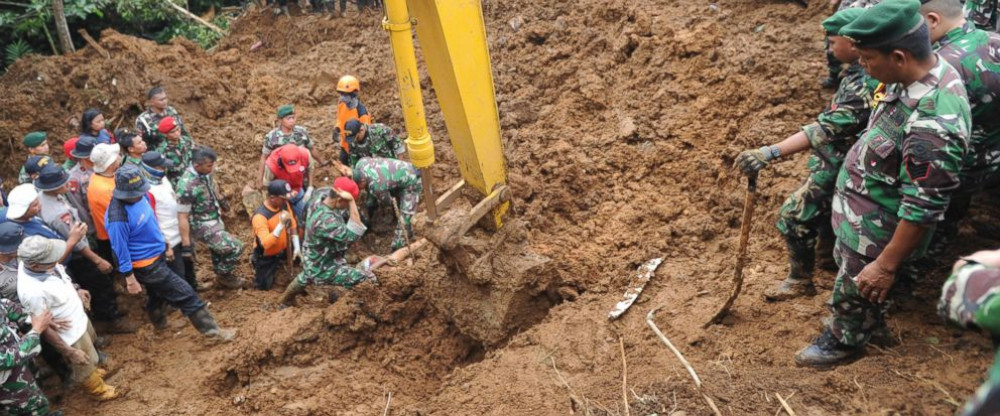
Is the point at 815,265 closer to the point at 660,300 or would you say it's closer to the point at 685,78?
the point at 660,300

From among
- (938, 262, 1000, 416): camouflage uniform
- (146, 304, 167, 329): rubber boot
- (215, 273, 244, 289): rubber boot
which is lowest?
(215, 273, 244, 289): rubber boot

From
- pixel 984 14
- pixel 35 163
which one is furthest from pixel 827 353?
pixel 35 163

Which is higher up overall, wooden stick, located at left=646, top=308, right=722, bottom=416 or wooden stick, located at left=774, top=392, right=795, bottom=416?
wooden stick, located at left=774, top=392, right=795, bottom=416

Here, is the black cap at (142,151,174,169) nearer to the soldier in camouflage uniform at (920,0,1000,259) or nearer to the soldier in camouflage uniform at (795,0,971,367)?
the soldier in camouflage uniform at (795,0,971,367)

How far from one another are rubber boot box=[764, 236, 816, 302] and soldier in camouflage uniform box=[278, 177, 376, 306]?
3.09 meters

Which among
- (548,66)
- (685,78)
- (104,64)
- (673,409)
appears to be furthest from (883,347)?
(104,64)

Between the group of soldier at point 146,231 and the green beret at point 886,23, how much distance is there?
157 inches

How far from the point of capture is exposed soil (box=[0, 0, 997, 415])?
3.68 metres

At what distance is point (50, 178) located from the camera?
531 centimetres

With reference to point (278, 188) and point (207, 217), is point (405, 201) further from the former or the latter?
point (207, 217)

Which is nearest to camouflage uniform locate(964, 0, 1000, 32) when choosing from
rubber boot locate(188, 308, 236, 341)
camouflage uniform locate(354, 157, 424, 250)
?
camouflage uniform locate(354, 157, 424, 250)

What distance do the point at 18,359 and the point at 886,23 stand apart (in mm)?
4890

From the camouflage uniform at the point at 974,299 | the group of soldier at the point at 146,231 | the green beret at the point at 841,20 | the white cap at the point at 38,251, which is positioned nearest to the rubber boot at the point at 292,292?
the group of soldier at the point at 146,231

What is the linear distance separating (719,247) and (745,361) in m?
1.55
